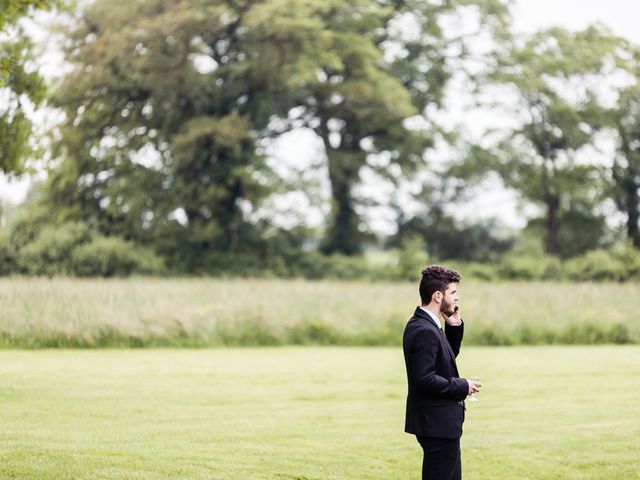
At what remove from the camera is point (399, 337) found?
55.7 ft

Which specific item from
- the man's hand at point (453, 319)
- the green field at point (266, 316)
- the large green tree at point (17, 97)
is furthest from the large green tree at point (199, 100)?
the man's hand at point (453, 319)

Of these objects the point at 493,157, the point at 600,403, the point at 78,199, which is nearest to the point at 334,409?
the point at 600,403

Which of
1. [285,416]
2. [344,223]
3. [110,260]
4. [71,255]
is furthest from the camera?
[344,223]

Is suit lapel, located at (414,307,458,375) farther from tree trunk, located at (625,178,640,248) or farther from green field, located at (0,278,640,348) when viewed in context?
tree trunk, located at (625,178,640,248)

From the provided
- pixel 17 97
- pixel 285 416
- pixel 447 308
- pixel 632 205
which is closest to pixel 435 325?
pixel 447 308

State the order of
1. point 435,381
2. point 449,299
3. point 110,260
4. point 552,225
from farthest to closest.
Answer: point 552,225
point 110,260
point 449,299
point 435,381

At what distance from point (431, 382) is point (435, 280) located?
502mm

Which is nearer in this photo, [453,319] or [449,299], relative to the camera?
[449,299]

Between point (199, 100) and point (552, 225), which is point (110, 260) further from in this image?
point (552, 225)

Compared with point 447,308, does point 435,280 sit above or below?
above

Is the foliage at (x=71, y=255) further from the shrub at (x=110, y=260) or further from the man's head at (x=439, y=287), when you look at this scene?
the man's head at (x=439, y=287)

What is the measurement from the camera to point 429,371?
5.07 meters

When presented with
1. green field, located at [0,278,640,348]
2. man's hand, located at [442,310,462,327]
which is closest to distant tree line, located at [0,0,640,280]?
green field, located at [0,278,640,348]

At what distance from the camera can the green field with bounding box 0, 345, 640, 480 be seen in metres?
7.95
